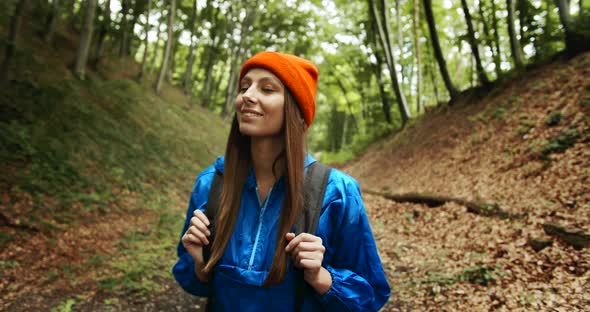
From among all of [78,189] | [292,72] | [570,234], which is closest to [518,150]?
[570,234]

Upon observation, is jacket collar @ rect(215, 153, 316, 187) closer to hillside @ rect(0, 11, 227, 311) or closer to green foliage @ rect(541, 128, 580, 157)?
hillside @ rect(0, 11, 227, 311)

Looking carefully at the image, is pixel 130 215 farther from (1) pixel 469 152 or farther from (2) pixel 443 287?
(1) pixel 469 152

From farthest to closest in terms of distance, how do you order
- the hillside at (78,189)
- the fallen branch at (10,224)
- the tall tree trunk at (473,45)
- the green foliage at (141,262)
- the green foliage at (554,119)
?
1. the tall tree trunk at (473,45)
2. the green foliage at (554,119)
3. the fallen branch at (10,224)
4. the green foliage at (141,262)
5. the hillside at (78,189)

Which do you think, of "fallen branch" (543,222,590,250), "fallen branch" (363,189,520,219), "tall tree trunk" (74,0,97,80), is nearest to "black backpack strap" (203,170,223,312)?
"fallen branch" (543,222,590,250)

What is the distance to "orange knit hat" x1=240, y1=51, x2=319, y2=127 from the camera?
158 centimetres

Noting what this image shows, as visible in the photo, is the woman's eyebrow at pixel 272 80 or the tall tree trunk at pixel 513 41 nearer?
the woman's eyebrow at pixel 272 80

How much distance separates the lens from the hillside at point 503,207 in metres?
4.14

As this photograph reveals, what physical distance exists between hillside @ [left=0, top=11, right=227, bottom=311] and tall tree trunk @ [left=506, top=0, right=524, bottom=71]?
12.0 metres

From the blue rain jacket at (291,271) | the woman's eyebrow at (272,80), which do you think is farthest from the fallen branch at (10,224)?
the woman's eyebrow at (272,80)

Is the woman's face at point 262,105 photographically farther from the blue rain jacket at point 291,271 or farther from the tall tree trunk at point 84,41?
the tall tree trunk at point 84,41

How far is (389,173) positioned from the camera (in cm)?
1376

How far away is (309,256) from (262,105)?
2.31 ft

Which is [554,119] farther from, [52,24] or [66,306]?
[52,24]

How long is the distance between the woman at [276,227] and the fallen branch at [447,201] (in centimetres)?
537
